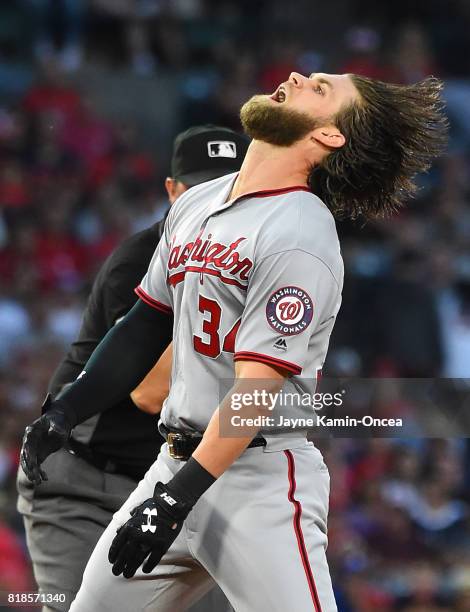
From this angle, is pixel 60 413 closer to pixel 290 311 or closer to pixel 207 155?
pixel 290 311

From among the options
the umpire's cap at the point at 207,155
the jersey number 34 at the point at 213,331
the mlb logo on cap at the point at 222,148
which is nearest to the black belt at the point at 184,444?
the jersey number 34 at the point at 213,331

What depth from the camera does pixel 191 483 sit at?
102 inches

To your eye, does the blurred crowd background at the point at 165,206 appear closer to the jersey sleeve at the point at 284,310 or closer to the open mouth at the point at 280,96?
the jersey sleeve at the point at 284,310

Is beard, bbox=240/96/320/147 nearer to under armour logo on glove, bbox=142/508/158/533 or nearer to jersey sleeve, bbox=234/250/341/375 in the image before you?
jersey sleeve, bbox=234/250/341/375

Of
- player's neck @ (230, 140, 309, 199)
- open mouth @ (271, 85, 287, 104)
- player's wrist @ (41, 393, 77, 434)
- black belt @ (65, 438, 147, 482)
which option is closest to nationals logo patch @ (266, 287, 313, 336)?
player's neck @ (230, 140, 309, 199)

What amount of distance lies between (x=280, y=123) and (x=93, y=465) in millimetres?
1336

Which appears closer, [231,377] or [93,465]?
[231,377]

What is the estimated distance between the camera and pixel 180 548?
9.32ft

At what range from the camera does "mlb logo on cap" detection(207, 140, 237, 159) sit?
392 cm

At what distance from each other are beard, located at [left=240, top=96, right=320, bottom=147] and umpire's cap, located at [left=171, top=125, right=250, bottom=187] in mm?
936

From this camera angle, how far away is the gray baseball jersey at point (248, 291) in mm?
2672

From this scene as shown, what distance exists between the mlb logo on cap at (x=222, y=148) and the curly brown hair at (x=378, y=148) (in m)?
0.96

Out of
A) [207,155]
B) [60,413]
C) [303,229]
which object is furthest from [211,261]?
[207,155]

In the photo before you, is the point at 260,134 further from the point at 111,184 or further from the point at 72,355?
the point at 111,184
